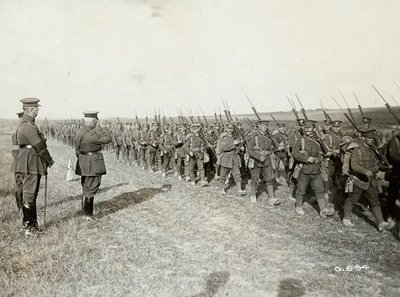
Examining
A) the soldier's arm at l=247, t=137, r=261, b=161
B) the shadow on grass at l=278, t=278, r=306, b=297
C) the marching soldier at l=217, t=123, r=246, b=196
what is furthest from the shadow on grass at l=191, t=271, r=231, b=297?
the marching soldier at l=217, t=123, r=246, b=196

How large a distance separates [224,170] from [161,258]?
5.67 m

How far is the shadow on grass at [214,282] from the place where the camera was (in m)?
4.43

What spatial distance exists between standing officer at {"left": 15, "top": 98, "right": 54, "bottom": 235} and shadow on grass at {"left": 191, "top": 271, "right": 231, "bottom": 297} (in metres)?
3.53

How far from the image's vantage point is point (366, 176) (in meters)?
7.14

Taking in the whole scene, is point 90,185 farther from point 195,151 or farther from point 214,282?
point 195,151

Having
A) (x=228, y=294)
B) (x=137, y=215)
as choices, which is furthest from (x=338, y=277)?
(x=137, y=215)

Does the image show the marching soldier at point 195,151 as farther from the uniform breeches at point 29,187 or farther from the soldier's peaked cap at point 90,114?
the uniform breeches at point 29,187

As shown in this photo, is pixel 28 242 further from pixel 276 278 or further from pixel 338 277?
pixel 338 277

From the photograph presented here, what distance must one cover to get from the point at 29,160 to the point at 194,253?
3357mm

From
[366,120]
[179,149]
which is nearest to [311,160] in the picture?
[366,120]

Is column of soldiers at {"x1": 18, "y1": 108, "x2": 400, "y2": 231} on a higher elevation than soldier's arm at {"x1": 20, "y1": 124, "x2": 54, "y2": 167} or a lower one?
lower

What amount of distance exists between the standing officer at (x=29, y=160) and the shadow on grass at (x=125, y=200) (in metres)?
1.71

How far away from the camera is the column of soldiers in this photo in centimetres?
725

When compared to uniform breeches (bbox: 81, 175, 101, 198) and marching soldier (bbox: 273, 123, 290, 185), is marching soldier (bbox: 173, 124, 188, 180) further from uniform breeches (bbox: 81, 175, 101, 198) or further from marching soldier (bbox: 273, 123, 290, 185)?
uniform breeches (bbox: 81, 175, 101, 198)
